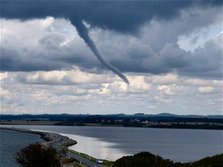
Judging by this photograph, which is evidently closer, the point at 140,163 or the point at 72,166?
the point at 140,163

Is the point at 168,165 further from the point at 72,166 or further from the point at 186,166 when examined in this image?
the point at 72,166

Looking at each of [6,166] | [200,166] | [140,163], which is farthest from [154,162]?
[6,166]

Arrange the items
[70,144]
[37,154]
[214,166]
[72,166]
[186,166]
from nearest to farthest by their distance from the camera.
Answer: [214,166]
[186,166]
[37,154]
[72,166]
[70,144]

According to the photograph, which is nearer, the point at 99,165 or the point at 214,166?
the point at 214,166

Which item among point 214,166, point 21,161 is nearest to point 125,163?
point 214,166

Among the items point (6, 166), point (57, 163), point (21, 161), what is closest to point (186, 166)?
point (57, 163)

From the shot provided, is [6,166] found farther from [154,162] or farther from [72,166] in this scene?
[154,162]

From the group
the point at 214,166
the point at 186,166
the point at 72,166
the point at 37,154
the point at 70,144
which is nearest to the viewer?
the point at 214,166
